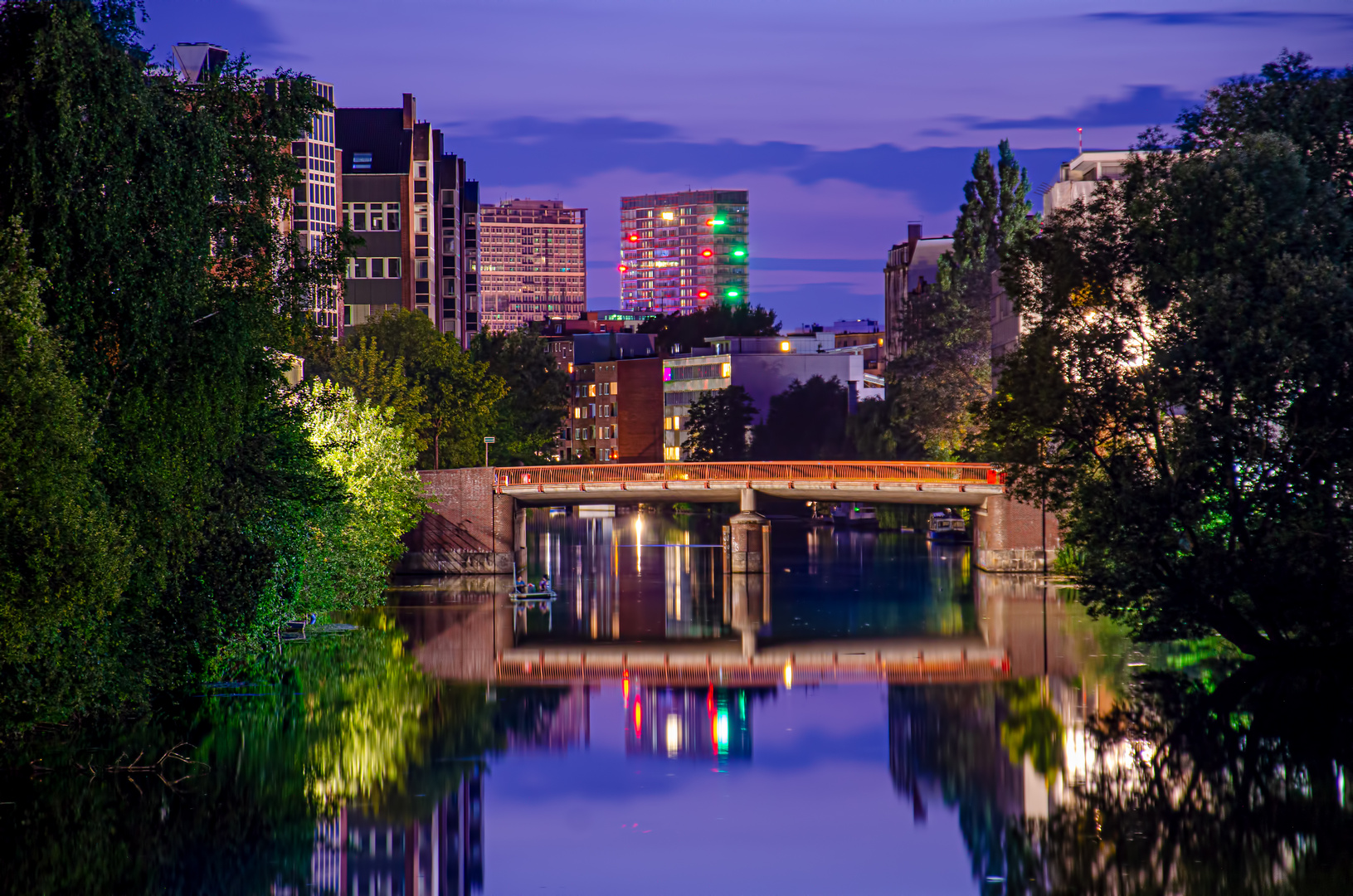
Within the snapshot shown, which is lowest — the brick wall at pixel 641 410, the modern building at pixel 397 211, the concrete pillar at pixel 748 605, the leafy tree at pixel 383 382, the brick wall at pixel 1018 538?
the concrete pillar at pixel 748 605

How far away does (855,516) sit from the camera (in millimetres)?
125812

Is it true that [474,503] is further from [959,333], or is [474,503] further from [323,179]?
[323,179]

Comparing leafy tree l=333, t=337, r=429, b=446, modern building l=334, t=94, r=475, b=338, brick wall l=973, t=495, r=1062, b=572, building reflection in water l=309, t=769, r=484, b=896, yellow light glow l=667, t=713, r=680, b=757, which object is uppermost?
modern building l=334, t=94, r=475, b=338

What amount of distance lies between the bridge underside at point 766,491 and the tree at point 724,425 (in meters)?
62.9

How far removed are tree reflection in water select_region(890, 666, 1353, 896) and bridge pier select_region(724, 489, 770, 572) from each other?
36721 millimetres

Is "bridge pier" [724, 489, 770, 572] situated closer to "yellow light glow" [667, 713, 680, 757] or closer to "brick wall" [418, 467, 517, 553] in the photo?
"brick wall" [418, 467, 517, 553]

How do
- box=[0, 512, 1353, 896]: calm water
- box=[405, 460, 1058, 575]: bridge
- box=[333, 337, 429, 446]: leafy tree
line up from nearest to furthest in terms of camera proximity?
box=[0, 512, 1353, 896]: calm water, box=[405, 460, 1058, 575]: bridge, box=[333, 337, 429, 446]: leafy tree

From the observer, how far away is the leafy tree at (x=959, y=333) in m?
88.5

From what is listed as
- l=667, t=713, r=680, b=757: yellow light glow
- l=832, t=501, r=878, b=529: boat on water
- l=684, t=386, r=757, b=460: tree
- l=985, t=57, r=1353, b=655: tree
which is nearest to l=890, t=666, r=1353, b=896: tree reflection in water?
l=985, t=57, r=1353, b=655: tree

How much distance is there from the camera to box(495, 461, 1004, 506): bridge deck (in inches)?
Answer: 3061

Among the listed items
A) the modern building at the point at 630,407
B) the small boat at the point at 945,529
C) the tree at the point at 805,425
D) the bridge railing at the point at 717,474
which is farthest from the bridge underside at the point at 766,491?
the modern building at the point at 630,407

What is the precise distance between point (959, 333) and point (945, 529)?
15.9 m

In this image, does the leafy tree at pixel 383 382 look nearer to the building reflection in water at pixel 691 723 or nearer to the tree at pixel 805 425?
the tree at pixel 805 425

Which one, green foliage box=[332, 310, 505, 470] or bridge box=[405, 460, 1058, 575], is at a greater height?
green foliage box=[332, 310, 505, 470]
